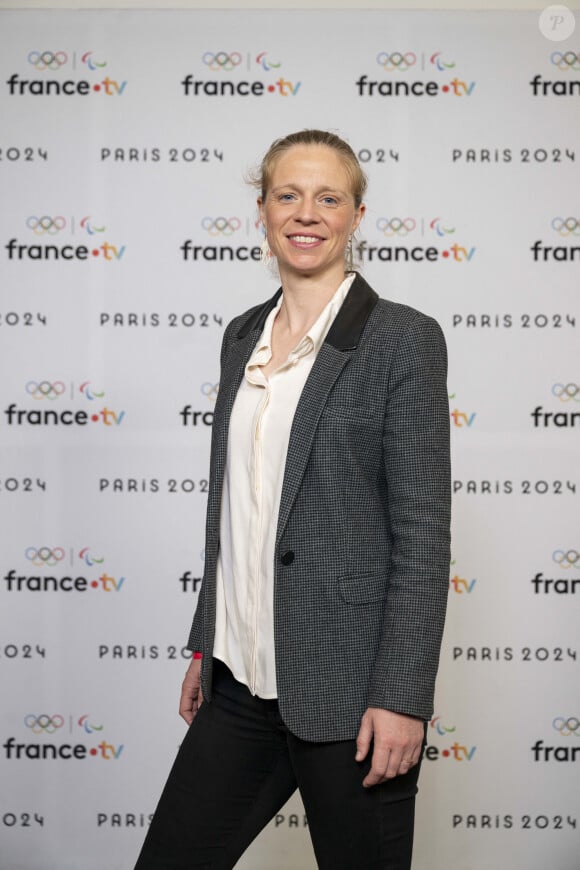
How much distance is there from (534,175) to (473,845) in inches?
83.1

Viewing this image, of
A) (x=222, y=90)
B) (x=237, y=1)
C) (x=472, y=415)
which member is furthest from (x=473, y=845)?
(x=237, y=1)

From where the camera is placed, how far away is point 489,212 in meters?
2.77

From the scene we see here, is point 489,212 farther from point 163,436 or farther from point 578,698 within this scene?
point 578,698

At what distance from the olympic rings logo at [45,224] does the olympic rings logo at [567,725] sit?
2.19m

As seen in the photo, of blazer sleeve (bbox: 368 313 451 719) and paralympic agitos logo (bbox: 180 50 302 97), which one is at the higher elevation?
paralympic agitos logo (bbox: 180 50 302 97)

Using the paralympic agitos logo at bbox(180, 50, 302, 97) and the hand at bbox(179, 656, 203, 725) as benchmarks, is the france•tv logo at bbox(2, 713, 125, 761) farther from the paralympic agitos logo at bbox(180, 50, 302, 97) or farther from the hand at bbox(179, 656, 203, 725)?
the paralympic agitos logo at bbox(180, 50, 302, 97)

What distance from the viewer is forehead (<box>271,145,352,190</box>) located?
1510 mm

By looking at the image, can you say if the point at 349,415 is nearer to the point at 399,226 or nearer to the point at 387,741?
the point at 387,741

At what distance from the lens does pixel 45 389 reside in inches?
110

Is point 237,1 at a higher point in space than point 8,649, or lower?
higher

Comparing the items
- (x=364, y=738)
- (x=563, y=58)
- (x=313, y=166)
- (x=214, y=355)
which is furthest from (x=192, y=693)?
(x=563, y=58)

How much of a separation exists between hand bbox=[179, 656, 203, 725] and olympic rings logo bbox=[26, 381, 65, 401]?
134 centimetres

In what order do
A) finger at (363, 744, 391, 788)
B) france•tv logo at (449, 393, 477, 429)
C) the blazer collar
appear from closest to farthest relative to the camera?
1. finger at (363, 744, 391, 788)
2. the blazer collar
3. france•tv logo at (449, 393, 477, 429)

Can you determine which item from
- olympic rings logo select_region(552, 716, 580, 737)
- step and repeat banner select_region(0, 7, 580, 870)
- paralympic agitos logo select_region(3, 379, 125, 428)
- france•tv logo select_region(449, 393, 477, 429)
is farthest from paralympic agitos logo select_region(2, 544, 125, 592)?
olympic rings logo select_region(552, 716, 580, 737)
